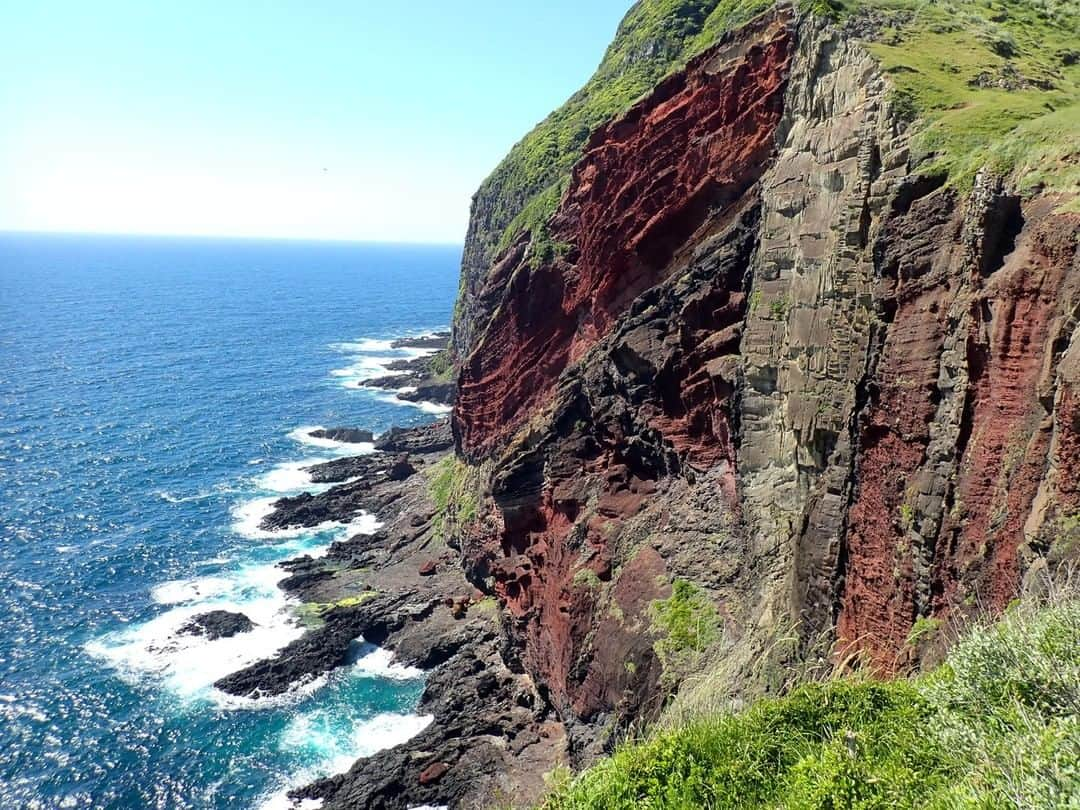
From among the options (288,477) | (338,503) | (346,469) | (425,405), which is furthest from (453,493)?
(425,405)

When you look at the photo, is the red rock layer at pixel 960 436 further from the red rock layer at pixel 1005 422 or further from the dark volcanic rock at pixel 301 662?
the dark volcanic rock at pixel 301 662

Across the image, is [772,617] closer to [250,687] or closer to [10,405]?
[250,687]

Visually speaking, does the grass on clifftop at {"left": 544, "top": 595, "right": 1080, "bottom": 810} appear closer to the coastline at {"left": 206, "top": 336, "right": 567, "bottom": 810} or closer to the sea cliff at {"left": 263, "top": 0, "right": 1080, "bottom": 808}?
the sea cliff at {"left": 263, "top": 0, "right": 1080, "bottom": 808}

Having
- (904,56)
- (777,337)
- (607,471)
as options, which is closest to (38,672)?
(607,471)

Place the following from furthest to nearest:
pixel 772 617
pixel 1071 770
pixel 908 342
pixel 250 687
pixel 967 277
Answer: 1. pixel 250 687
2. pixel 772 617
3. pixel 908 342
4. pixel 967 277
5. pixel 1071 770

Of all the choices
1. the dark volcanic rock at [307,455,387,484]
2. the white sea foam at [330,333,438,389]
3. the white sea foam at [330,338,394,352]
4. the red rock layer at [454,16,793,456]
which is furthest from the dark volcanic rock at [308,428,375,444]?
the white sea foam at [330,338,394,352]

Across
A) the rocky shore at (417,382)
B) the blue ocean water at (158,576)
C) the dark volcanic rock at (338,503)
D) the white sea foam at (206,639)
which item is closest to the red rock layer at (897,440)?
the blue ocean water at (158,576)
